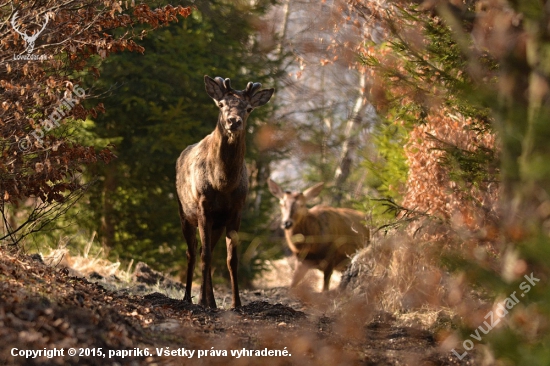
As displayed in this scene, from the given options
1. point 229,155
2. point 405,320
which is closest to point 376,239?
point 405,320

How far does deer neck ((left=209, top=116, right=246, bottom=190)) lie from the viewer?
8.68 metres

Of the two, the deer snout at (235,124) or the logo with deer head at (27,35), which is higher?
the logo with deer head at (27,35)

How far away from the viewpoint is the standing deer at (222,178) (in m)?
8.70

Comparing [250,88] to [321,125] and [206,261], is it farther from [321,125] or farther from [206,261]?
[321,125]

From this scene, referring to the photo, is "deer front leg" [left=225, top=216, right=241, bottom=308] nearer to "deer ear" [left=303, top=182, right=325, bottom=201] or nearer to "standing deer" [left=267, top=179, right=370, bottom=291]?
"standing deer" [left=267, top=179, right=370, bottom=291]

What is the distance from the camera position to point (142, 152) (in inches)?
544

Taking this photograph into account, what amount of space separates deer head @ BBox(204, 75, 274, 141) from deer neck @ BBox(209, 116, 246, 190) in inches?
2.3

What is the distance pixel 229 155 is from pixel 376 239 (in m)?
3.13

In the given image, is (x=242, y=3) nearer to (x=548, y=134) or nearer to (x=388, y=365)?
(x=388, y=365)

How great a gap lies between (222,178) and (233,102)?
0.95 m

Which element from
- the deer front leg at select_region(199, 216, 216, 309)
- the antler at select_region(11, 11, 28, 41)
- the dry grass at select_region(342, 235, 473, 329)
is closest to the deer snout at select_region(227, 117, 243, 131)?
the deer front leg at select_region(199, 216, 216, 309)

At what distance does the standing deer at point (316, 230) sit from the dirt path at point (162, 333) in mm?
5330

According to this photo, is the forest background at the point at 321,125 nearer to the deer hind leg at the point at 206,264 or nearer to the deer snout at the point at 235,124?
the deer snout at the point at 235,124

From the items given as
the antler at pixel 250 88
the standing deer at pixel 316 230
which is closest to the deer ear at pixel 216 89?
the antler at pixel 250 88
